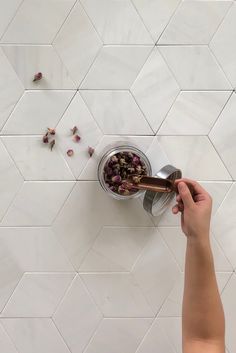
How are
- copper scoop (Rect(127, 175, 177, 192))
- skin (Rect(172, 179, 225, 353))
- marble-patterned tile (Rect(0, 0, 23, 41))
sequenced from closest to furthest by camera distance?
skin (Rect(172, 179, 225, 353))
copper scoop (Rect(127, 175, 177, 192))
marble-patterned tile (Rect(0, 0, 23, 41))

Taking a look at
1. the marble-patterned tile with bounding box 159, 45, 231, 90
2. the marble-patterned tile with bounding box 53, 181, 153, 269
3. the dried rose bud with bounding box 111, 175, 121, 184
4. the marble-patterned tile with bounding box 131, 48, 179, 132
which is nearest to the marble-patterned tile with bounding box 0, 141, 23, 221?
the marble-patterned tile with bounding box 53, 181, 153, 269

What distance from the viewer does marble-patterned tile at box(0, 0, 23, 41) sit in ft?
3.05

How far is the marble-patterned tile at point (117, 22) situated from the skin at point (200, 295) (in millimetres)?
416

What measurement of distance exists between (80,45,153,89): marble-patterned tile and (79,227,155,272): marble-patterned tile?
13.7 inches

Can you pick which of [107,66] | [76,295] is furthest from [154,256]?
[107,66]

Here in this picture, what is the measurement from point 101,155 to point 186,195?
0.29 meters

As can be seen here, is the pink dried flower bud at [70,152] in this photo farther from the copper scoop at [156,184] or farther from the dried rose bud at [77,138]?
the copper scoop at [156,184]

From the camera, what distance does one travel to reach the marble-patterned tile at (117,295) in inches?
38.8

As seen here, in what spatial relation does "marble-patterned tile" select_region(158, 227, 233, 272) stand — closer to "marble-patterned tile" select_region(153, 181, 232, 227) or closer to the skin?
"marble-patterned tile" select_region(153, 181, 232, 227)

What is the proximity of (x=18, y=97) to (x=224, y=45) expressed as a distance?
1.64 feet

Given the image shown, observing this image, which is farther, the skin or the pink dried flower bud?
the pink dried flower bud

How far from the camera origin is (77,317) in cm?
99

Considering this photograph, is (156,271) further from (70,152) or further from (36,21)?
(36,21)

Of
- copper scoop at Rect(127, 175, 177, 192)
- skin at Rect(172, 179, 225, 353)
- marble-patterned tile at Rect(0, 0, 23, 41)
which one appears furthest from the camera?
marble-patterned tile at Rect(0, 0, 23, 41)
